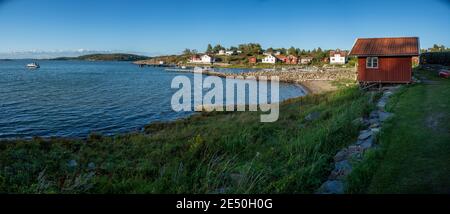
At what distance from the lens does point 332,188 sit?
18.4 ft

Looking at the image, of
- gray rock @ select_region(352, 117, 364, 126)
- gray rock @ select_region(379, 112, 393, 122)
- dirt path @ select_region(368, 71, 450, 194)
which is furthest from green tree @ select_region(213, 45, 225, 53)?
gray rock @ select_region(352, 117, 364, 126)

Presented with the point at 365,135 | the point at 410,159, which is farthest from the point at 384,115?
the point at 410,159

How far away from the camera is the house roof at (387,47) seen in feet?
67.6

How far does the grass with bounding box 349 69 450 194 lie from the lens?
5.31m

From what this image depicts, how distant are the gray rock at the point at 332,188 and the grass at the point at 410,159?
0.18 m

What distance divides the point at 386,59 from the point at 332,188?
18.9m

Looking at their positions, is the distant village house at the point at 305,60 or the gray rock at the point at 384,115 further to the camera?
the distant village house at the point at 305,60

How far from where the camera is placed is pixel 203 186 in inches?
234

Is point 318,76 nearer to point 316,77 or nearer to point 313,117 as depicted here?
point 316,77
